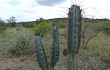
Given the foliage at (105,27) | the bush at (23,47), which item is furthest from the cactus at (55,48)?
the foliage at (105,27)

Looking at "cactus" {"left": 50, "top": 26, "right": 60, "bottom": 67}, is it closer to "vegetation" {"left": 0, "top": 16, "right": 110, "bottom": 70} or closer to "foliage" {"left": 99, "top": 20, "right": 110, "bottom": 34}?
"vegetation" {"left": 0, "top": 16, "right": 110, "bottom": 70}

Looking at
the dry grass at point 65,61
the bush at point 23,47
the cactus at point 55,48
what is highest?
the cactus at point 55,48

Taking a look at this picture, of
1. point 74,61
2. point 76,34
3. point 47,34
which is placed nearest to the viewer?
point 76,34

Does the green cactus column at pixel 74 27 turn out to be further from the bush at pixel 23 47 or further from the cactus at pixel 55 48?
the bush at pixel 23 47

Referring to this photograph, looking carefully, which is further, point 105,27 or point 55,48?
point 105,27

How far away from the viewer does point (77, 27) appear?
541cm

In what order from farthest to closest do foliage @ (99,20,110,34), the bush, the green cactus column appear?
foliage @ (99,20,110,34) < the bush < the green cactus column

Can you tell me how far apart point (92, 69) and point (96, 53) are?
2102 millimetres

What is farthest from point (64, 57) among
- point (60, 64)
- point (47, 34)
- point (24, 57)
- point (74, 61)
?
point (47, 34)

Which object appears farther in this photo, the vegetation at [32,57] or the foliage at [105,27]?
the foliage at [105,27]

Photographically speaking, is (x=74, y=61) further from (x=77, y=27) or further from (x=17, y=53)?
(x=17, y=53)

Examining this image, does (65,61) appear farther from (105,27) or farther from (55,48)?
(105,27)

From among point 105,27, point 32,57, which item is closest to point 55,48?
point 32,57

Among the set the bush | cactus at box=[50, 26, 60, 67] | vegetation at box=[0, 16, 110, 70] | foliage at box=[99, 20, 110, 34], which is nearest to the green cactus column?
cactus at box=[50, 26, 60, 67]
